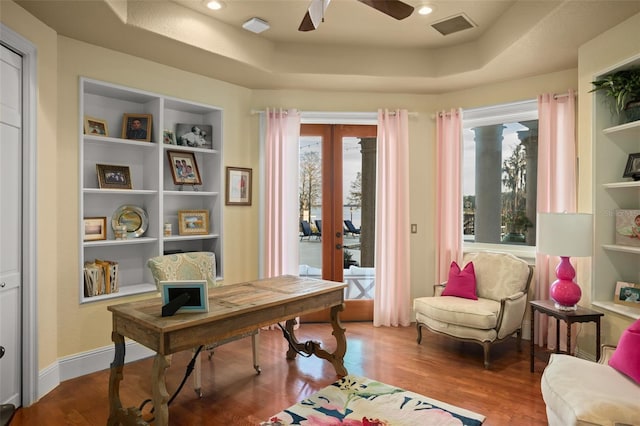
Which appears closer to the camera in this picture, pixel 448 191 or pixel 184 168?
pixel 184 168

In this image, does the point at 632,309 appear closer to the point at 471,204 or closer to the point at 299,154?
the point at 471,204

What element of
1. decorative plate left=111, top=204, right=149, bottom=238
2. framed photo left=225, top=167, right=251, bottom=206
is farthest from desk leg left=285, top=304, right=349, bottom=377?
decorative plate left=111, top=204, right=149, bottom=238

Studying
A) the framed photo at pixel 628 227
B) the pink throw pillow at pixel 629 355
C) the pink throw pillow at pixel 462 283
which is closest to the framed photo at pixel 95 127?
the pink throw pillow at pixel 462 283

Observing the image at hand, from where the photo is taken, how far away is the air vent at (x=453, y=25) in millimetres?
3523

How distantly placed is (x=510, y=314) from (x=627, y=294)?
88 centimetres

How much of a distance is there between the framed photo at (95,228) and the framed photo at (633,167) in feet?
14.2

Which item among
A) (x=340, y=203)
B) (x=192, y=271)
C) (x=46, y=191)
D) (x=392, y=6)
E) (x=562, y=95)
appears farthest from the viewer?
(x=340, y=203)

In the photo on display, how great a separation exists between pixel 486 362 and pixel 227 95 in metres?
3.67

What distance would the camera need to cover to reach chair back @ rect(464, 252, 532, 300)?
13.0 feet

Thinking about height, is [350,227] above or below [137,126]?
below

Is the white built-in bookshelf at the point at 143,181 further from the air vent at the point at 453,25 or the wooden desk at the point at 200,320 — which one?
the air vent at the point at 453,25

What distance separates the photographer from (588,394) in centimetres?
203

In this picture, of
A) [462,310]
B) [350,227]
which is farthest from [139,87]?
[462,310]

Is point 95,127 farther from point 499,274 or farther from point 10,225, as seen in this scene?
point 499,274
